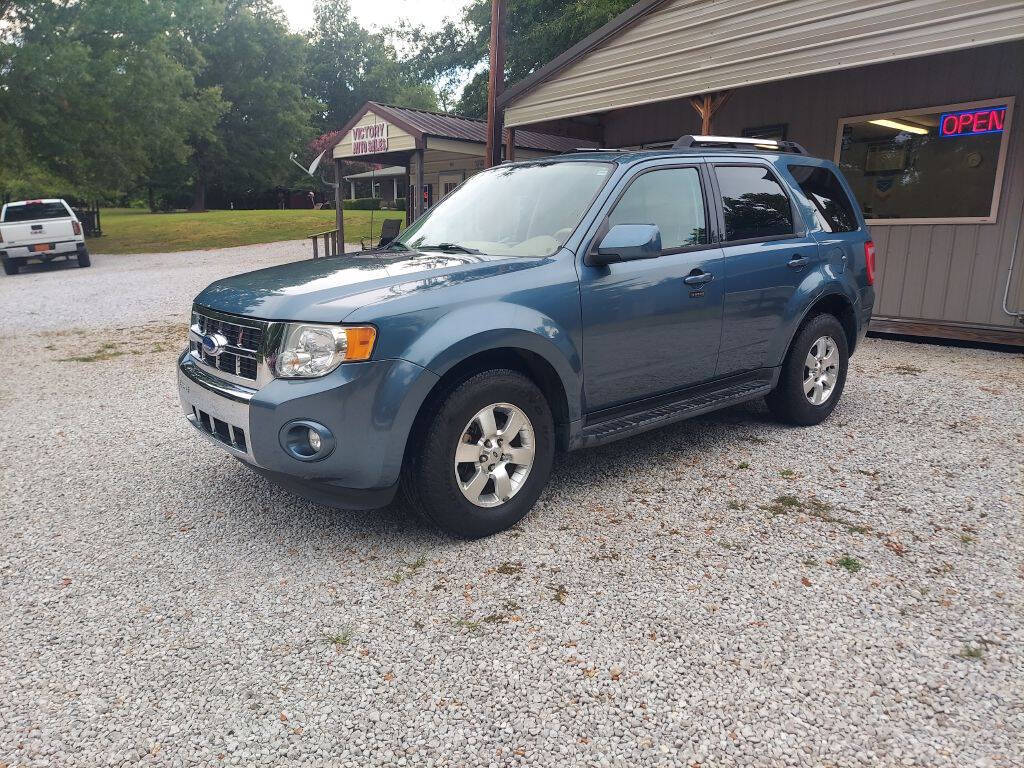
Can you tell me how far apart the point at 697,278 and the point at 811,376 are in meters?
1.57

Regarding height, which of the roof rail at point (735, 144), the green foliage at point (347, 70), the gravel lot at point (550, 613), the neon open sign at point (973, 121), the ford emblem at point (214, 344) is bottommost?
the gravel lot at point (550, 613)

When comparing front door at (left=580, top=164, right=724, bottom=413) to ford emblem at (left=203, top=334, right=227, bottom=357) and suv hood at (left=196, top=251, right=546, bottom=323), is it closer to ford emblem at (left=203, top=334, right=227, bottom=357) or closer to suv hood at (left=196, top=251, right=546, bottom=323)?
suv hood at (left=196, top=251, right=546, bottom=323)

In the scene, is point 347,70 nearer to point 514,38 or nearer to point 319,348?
point 514,38

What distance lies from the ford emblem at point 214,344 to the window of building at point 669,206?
80.9 inches

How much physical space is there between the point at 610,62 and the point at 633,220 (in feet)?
21.0

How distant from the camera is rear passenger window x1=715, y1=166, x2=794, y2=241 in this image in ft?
14.8

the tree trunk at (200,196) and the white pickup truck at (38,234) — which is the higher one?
the tree trunk at (200,196)

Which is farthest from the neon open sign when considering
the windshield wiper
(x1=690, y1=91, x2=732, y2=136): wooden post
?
the windshield wiper

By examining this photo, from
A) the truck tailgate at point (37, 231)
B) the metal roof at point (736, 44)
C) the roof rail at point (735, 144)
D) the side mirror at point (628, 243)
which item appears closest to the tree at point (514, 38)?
the metal roof at point (736, 44)

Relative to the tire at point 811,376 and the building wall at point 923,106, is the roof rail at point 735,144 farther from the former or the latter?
the building wall at point 923,106

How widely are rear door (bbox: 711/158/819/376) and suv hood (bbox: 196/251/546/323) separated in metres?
1.45

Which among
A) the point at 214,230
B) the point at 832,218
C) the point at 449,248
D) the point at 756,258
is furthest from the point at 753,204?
the point at 214,230

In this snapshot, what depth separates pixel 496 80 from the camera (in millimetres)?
10797

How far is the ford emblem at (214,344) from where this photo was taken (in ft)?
11.3
